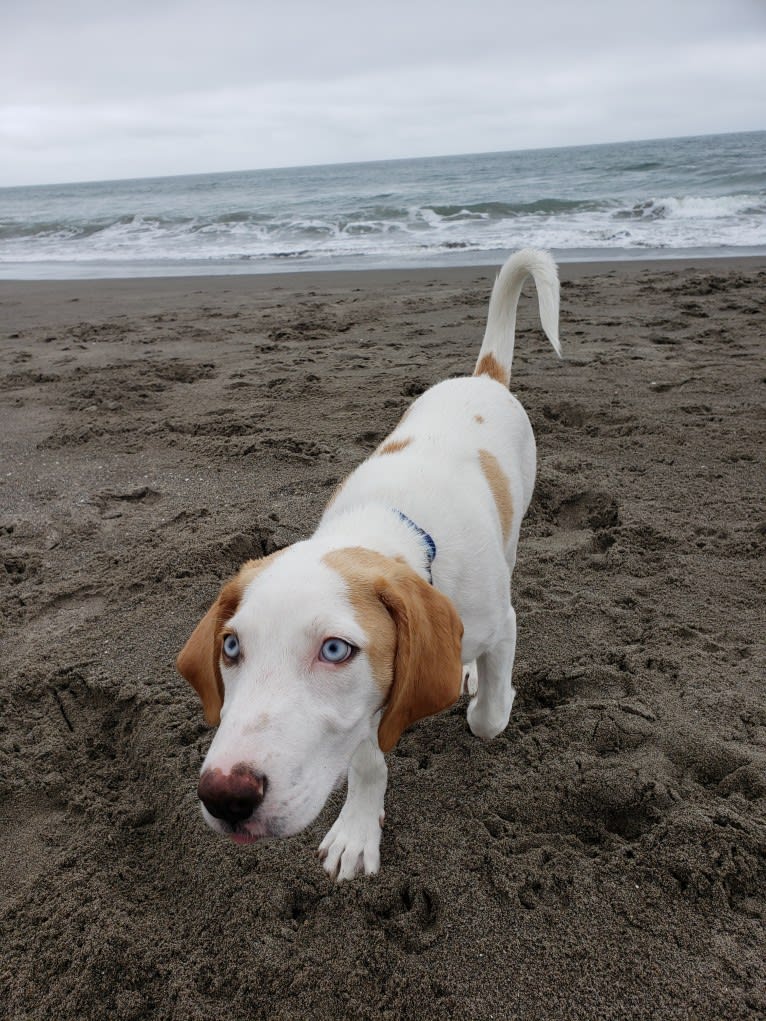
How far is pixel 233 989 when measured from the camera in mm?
1820

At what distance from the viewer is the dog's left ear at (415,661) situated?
173 cm

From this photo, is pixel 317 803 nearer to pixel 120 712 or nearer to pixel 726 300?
pixel 120 712

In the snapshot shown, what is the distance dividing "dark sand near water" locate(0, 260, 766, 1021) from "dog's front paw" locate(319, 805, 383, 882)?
46 mm

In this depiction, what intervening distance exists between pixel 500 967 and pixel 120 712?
1629 mm

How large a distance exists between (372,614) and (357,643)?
93 mm

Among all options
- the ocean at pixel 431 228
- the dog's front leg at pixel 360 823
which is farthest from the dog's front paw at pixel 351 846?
the ocean at pixel 431 228

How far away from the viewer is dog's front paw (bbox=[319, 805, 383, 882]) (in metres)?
2.11

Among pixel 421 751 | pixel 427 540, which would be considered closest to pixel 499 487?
pixel 427 540

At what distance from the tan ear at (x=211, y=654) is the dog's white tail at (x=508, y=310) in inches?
83.6

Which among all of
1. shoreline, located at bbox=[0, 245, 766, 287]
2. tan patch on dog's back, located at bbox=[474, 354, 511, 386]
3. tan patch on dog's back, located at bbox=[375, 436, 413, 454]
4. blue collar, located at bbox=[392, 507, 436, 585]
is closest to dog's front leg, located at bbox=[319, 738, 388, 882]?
blue collar, located at bbox=[392, 507, 436, 585]

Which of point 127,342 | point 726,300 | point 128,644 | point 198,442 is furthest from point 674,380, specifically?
A: point 127,342

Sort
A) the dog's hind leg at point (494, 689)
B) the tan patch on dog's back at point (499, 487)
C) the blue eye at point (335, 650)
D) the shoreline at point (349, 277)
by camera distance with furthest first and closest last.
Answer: the shoreline at point (349, 277) → the tan patch on dog's back at point (499, 487) → the dog's hind leg at point (494, 689) → the blue eye at point (335, 650)

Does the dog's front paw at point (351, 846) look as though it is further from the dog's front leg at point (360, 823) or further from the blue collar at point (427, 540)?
the blue collar at point (427, 540)

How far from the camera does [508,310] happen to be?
3.64 metres
